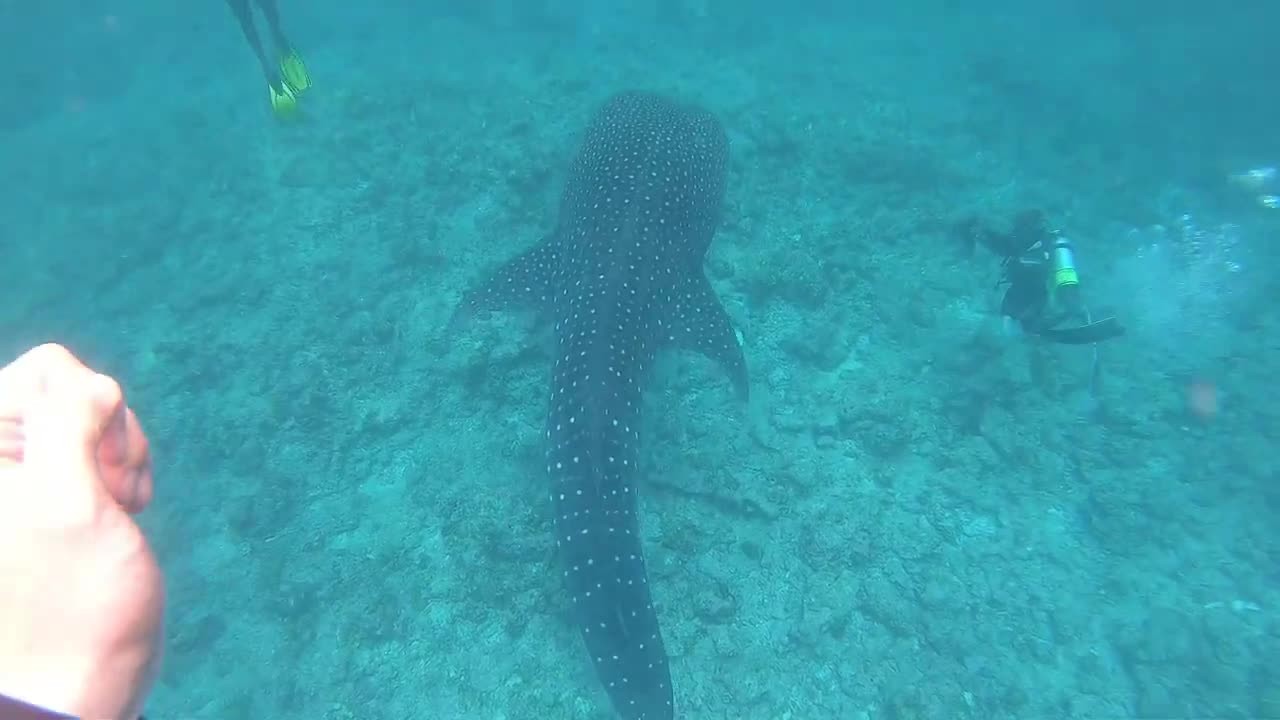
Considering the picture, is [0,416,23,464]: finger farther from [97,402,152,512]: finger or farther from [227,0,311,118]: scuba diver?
[227,0,311,118]: scuba diver

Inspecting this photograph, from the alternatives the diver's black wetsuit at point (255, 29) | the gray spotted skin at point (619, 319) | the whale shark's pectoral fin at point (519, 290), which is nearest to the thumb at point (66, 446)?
the gray spotted skin at point (619, 319)

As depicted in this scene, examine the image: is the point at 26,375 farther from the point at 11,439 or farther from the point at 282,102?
the point at 282,102

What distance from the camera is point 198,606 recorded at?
6.83 meters

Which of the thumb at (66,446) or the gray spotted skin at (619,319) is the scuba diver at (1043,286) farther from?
the thumb at (66,446)

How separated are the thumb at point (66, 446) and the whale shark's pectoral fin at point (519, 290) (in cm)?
629

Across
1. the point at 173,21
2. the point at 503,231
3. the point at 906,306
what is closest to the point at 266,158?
the point at 503,231

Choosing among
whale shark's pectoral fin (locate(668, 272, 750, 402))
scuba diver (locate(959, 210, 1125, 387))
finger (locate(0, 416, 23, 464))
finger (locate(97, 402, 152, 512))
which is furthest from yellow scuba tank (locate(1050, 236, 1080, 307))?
finger (locate(0, 416, 23, 464))

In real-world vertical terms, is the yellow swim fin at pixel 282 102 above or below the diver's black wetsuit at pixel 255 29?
below

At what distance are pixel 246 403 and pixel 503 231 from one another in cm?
434

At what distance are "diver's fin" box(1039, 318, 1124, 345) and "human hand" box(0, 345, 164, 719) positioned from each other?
1026 centimetres

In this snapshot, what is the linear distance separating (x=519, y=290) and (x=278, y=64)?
9367 millimetres

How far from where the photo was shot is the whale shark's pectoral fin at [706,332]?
755 cm

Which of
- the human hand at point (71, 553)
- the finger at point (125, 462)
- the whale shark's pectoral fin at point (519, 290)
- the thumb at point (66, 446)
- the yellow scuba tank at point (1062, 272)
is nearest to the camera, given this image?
the human hand at point (71, 553)

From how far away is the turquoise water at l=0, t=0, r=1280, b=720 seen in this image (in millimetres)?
6496
